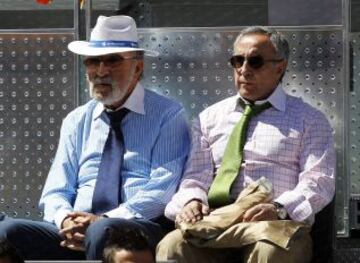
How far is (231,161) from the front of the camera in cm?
549

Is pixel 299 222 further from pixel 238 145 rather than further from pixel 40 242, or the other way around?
pixel 40 242

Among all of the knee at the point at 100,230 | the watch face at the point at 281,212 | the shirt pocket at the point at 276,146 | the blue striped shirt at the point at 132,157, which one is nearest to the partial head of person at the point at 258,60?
the shirt pocket at the point at 276,146

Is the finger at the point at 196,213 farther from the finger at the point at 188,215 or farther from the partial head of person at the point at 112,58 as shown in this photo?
the partial head of person at the point at 112,58

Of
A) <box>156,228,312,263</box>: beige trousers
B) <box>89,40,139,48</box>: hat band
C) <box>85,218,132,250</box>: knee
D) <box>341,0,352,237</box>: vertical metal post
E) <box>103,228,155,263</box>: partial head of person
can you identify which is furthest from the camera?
<box>341,0,352,237</box>: vertical metal post

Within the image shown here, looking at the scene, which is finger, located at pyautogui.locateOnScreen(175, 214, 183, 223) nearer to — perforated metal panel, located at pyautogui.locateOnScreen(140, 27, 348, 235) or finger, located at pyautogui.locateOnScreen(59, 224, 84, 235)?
finger, located at pyautogui.locateOnScreen(59, 224, 84, 235)

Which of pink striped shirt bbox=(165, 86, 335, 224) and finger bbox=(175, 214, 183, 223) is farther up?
pink striped shirt bbox=(165, 86, 335, 224)

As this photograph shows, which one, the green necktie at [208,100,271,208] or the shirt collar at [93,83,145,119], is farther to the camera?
the shirt collar at [93,83,145,119]

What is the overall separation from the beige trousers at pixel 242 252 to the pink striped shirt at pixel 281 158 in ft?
0.51

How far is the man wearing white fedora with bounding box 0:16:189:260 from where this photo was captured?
5.50 meters

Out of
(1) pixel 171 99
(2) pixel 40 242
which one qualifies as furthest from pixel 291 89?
(2) pixel 40 242

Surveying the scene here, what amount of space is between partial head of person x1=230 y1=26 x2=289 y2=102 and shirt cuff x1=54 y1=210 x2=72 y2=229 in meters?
1.05

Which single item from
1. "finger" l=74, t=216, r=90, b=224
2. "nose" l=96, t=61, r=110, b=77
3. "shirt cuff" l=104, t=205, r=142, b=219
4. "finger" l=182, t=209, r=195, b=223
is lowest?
"finger" l=74, t=216, r=90, b=224

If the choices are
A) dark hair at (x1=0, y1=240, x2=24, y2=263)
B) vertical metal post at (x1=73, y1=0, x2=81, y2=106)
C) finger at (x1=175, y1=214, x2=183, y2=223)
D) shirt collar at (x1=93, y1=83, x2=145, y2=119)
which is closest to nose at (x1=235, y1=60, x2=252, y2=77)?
shirt collar at (x1=93, y1=83, x2=145, y2=119)

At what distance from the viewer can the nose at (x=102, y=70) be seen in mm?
5805
